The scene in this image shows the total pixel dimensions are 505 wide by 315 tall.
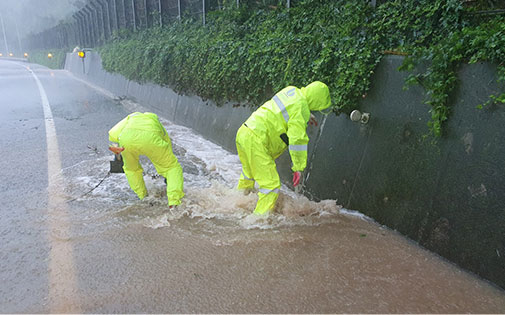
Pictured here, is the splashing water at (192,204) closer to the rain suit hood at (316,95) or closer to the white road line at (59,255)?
the white road line at (59,255)

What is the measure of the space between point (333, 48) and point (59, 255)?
385cm

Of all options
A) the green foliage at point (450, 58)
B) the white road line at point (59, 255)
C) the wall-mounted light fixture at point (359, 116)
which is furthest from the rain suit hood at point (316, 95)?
the white road line at point (59, 255)

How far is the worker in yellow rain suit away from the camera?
4.27 meters

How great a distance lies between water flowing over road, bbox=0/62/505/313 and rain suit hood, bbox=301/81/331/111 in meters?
1.22

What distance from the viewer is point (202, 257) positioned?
3.38 m

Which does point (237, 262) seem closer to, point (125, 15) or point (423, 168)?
point (423, 168)

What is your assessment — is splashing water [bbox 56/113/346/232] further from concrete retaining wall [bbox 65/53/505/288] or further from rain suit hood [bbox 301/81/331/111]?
rain suit hood [bbox 301/81/331/111]

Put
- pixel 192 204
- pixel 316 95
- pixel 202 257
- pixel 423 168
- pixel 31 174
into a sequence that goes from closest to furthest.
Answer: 1. pixel 202 257
2. pixel 423 168
3. pixel 316 95
4. pixel 192 204
5. pixel 31 174

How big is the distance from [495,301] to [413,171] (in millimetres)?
1295

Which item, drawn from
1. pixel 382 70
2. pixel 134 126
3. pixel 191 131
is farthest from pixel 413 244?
pixel 191 131

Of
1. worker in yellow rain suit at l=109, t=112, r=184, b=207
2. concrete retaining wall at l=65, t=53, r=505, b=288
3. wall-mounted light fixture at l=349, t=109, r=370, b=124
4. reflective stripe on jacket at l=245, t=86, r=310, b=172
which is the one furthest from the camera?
worker in yellow rain suit at l=109, t=112, r=184, b=207

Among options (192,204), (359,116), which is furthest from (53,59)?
(359,116)

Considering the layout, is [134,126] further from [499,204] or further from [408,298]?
[499,204]

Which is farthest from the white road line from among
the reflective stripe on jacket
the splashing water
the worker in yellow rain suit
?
the reflective stripe on jacket
